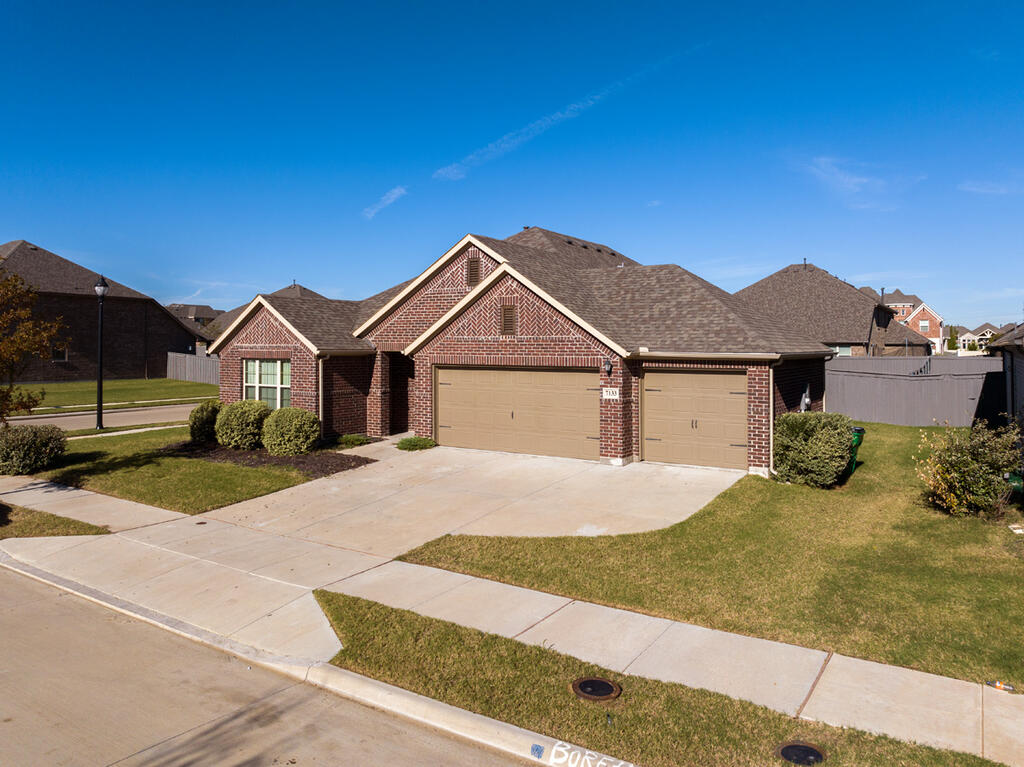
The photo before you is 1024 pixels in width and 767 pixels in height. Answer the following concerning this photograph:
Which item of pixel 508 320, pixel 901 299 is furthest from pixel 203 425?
pixel 901 299

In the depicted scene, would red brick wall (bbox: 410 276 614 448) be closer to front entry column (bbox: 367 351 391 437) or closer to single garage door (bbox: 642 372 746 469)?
single garage door (bbox: 642 372 746 469)

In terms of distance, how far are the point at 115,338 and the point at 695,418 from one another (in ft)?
147

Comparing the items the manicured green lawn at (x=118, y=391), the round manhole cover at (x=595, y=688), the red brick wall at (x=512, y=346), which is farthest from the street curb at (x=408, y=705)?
the manicured green lawn at (x=118, y=391)

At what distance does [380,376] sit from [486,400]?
4.09 metres

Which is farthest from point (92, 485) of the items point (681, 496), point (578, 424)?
point (681, 496)

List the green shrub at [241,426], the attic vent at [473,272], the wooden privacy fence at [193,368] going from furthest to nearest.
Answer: the wooden privacy fence at [193,368]
the attic vent at [473,272]
the green shrub at [241,426]

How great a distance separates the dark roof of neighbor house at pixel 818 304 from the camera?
109 feet

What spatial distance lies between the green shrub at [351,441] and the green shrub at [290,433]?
47.3 inches

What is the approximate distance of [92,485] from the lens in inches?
582

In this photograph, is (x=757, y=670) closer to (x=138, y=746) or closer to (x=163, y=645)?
(x=138, y=746)

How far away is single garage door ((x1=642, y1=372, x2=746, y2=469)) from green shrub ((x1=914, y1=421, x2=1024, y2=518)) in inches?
159

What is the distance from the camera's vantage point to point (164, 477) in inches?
601

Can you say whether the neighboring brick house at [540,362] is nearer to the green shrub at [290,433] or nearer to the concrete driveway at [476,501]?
the concrete driveway at [476,501]

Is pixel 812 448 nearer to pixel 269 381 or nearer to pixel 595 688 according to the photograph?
pixel 595 688
